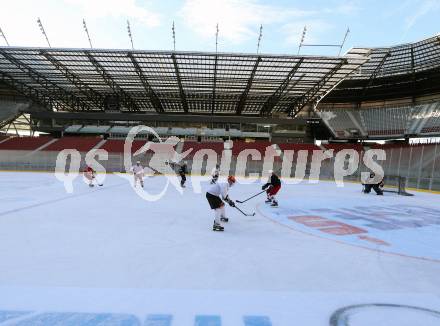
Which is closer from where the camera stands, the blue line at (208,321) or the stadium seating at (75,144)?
the blue line at (208,321)

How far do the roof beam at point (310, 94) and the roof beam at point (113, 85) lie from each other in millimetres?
26202

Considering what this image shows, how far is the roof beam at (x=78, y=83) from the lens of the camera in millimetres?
39269

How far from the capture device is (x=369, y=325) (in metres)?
3.73

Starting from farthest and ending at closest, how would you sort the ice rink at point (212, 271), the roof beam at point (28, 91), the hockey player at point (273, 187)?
the roof beam at point (28, 91), the hockey player at point (273, 187), the ice rink at point (212, 271)

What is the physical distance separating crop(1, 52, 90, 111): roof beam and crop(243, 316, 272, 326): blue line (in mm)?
44348

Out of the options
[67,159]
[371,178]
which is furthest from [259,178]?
[67,159]

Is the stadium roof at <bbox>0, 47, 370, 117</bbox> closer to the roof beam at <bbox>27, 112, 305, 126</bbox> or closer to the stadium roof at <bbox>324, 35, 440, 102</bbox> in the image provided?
the roof beam at <bbox>27, 112, 305, 126</bbox>

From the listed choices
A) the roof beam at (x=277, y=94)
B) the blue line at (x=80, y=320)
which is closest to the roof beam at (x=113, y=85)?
the roof beam at (x=277, y=94)

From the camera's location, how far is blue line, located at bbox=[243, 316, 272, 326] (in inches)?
144

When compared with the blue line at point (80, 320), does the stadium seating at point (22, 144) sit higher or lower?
Result: higher

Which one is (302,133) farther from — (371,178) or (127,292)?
(127,292)

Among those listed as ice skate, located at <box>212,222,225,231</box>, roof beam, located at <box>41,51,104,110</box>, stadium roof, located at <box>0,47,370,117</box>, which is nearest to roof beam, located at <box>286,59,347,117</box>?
stadium roof, located at <box>0,47,370,117</box>

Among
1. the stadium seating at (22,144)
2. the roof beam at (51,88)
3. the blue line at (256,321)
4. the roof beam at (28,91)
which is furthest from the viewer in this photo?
the roof beam at (28,91)

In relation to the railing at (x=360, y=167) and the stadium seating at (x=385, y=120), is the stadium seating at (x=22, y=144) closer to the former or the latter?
the railing at (x=360, y=167)
